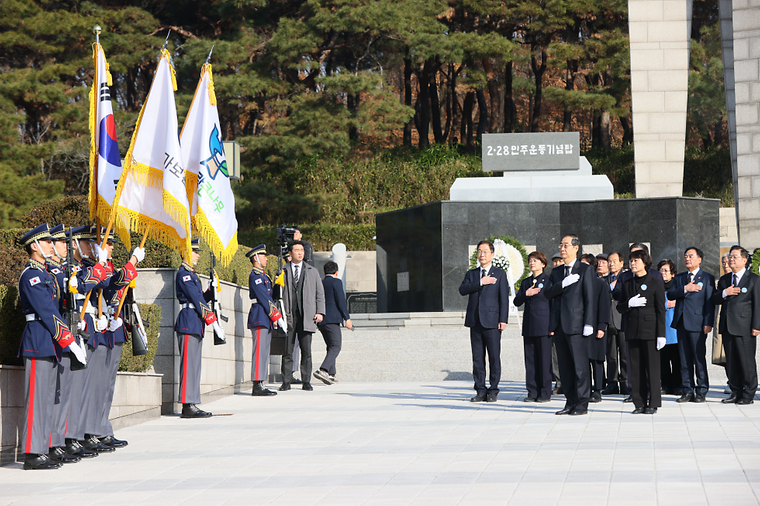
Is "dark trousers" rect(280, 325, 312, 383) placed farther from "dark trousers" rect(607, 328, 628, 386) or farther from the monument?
the monument

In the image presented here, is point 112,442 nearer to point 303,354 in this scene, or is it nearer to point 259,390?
point 259,390

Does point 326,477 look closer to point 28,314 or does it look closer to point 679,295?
point 28,314

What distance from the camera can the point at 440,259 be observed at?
768 inches

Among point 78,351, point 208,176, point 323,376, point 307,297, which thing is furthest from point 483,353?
point 78,351

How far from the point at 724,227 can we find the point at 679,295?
14.9 meters

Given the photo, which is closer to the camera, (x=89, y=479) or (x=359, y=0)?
(x=89, y=479)

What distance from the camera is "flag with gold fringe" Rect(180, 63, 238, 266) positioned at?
30.5ft

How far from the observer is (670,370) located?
11078 mm

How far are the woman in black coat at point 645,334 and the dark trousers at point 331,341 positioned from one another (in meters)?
4.76

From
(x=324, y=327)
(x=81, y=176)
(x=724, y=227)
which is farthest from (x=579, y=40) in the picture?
(x=324, y=327)

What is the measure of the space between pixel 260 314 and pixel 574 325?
454 centimetres

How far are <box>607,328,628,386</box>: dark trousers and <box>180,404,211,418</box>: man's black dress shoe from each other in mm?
5091

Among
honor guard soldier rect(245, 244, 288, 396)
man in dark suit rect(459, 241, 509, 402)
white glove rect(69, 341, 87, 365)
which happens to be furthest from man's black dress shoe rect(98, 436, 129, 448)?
honor guard soldier rect(245, 244, 288, 396)

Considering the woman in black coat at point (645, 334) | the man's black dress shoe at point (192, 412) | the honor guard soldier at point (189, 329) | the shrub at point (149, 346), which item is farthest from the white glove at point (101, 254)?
the woman in black coat at point (645, 334)
